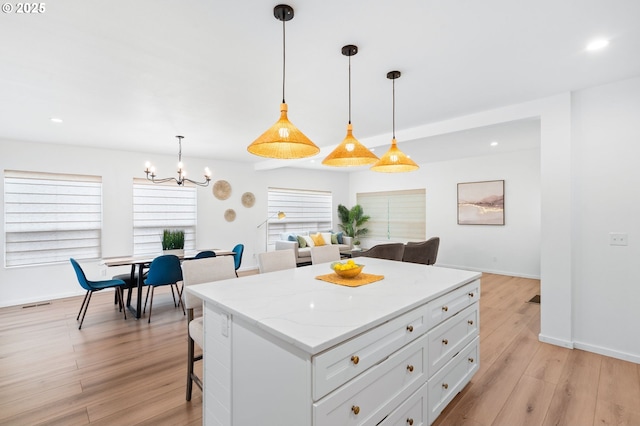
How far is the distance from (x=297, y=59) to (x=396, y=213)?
20.5 feet

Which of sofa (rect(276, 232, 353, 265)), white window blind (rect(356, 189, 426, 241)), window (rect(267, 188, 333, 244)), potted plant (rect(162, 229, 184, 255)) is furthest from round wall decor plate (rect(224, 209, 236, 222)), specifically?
white window blind (rect(356, 189, 426, 241))

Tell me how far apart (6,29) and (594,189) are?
481 cm

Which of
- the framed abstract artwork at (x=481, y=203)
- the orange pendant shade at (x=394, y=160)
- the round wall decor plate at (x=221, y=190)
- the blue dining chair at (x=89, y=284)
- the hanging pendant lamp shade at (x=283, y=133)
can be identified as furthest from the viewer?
the round wall decor plate at (x=221, y=190)

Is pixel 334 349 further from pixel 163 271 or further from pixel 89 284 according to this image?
pixel 89 284

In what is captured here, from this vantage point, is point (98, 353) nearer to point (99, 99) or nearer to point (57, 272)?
point (99, 99)

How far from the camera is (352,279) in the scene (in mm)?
2170

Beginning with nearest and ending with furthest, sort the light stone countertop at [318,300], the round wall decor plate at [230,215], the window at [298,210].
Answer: the light stone countertop at [318,300], the round wall decor plate at [230,215], the window at [298,210]

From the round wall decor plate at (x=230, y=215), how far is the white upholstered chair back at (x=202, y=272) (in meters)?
4.41

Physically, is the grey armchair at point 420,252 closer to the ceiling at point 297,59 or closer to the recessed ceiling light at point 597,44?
the ceiling at point 297,59

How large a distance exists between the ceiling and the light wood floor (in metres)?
2.50

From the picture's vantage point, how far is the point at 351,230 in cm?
862

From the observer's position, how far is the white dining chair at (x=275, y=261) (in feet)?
8.92

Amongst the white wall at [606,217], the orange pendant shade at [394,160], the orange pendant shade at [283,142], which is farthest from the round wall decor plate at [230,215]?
the white wall at [606,217]

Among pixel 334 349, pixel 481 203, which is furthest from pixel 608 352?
pixel 481 203
